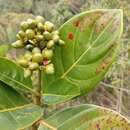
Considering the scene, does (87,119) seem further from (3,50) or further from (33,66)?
(3,50)

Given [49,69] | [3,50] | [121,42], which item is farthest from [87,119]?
[121,42]

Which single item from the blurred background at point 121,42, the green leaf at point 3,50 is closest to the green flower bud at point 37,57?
the green leaf at point 3,50

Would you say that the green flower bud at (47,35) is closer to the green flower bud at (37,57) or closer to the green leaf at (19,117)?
the green flower bud at (37,57)

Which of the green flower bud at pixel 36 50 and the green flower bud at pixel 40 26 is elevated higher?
the green flower bud at pixel 40 26

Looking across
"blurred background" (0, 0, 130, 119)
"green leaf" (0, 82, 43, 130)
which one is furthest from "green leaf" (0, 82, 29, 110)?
"blurred background" (0, 0, 130, 119)

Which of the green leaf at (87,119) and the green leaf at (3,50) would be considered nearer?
the green leaf at (87,119)

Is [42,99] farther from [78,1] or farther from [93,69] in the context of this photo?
[78,1]

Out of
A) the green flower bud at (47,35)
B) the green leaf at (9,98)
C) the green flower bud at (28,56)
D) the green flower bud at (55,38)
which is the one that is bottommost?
the green leaf at (9,98)

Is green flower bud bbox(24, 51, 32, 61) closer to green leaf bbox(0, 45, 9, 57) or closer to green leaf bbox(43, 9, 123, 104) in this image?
green leaf bbox(43, 9, 123, 104)

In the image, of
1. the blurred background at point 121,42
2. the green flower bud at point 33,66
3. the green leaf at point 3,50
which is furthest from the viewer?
the blurred background at point 121,42
